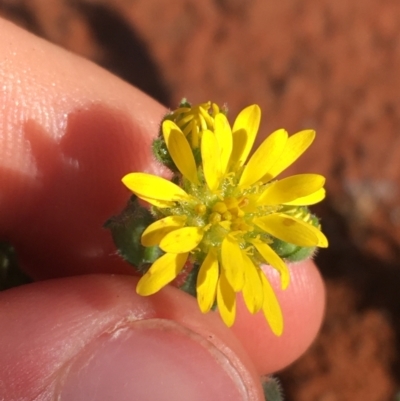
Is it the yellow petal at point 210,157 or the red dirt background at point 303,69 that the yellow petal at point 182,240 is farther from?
the red dirt background at point 303,69

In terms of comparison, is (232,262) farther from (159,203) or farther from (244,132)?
(244,132)

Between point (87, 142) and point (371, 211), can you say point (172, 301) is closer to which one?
point (87, 142)

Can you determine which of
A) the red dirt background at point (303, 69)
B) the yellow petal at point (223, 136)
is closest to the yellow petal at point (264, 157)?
the yellow petal at point (223, 136)

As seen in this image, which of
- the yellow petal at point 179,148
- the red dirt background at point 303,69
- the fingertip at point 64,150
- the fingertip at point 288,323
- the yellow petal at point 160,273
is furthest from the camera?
the red dirt background at point 303,69

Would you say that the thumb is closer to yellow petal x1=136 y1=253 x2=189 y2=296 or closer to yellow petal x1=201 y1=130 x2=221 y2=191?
yellow petal x1=136 y1=253 x2=189 y2=296

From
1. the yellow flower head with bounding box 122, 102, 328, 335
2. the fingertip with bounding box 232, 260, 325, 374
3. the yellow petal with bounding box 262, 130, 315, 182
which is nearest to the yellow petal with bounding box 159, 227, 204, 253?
the yellow flower head with bounding box 122, 102, 328, 335

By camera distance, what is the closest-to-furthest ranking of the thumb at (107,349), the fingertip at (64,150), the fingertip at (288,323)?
the thumb at (107,349)
the fingertip at (64,150)
the fingertip at (288,323)
